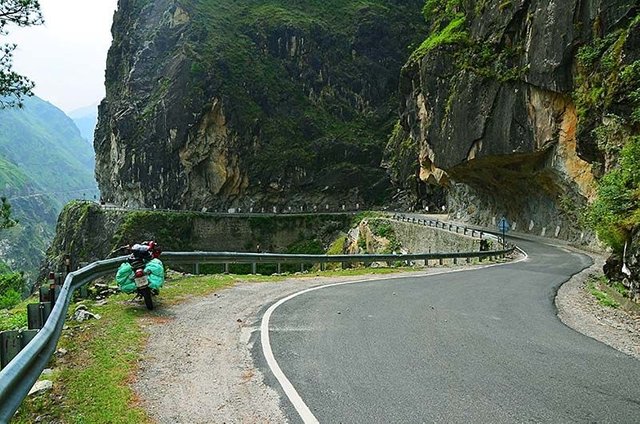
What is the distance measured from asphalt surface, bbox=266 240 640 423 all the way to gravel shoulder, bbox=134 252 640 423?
0.36 m

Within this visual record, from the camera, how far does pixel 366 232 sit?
48844mm

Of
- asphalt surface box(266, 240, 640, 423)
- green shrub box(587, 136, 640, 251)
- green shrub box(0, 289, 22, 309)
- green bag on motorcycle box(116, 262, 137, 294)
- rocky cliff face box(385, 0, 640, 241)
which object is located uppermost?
rocky cliff face box(385, 0, 640, 241)

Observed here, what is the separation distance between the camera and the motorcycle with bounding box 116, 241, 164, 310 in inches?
356

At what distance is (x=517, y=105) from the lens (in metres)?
31.8

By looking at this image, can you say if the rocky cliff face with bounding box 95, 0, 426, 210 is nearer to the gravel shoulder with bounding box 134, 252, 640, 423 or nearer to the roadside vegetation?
the gravel shoulder with bounding box 134, 252, 640, 423

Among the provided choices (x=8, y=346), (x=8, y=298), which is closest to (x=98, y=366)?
(x=8, y=346)

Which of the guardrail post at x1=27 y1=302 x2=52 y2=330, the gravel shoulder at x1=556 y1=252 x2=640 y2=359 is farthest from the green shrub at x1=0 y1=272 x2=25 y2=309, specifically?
the gravel shoulder at x1=556 y1=252 x2=640 y2=359

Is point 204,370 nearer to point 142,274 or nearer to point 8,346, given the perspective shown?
point 8,346

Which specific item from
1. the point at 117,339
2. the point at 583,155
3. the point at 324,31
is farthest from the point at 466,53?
the point at 324,31

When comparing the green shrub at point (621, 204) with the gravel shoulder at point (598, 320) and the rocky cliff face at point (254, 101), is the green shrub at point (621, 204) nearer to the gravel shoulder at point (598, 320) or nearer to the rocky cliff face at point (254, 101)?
the gravel shoulder at point (598, 320)

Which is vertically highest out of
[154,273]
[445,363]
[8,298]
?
[154,273]

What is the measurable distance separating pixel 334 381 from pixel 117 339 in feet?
11.8

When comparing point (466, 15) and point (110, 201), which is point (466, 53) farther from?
point (110, 201)

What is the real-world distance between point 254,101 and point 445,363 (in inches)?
3024
